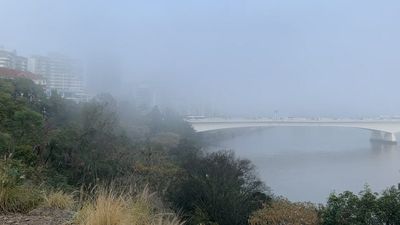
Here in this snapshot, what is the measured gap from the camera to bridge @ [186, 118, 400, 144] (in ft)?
163

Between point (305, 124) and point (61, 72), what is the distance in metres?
32.2

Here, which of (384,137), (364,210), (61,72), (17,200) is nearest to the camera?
(17,200)

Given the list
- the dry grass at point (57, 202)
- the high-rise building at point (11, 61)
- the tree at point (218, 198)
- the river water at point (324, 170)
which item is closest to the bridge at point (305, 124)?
the river water at point (324, 170)

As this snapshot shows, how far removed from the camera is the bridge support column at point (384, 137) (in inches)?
2121

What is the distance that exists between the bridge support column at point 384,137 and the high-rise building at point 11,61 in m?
47.2

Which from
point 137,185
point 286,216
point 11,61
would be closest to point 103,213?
point 137,185

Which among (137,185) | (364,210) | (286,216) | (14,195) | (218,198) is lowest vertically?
(286,216)

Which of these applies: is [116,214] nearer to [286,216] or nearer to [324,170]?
[286,216]

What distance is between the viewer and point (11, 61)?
60.0 m

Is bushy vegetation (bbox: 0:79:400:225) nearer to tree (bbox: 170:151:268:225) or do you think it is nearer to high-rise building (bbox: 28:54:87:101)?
tree (bbox: 170:151:268:225)

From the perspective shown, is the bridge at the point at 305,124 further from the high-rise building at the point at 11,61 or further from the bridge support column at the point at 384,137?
the high-rise building at the point at 11,61

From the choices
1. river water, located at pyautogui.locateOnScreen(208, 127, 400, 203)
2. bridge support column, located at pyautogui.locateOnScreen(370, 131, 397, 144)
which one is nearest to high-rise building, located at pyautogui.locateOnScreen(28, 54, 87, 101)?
river water, located at pyautogui.locateOnScreen(208, 127, 400, 203)

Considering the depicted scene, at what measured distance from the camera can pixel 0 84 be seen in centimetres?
2509

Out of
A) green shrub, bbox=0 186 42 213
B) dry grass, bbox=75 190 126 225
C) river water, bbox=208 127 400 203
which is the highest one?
dry grass, bbox=75 190 126 225
